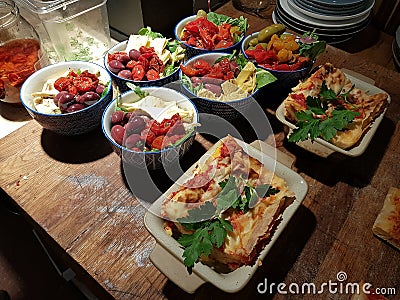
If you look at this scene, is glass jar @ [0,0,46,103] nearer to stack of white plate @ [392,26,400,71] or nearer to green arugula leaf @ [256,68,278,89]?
green arugula leaf @ [256,68,278,89]

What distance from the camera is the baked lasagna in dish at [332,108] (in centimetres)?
97

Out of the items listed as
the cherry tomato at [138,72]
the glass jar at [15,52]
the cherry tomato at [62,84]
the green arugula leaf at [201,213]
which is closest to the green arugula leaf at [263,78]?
the cherry tomato at [138,72]

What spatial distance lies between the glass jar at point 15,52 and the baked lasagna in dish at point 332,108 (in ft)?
2.75

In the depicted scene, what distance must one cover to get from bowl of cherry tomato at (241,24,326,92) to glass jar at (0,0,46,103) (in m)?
0.71

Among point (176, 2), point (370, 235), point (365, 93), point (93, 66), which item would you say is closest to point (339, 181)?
point (370, 235)

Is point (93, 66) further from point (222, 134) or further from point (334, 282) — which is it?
point (334, 282)

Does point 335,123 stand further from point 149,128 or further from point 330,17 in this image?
point 330,17

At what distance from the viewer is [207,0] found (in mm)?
1697

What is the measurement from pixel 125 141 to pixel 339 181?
24.3 inches

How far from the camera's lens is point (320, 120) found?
100 cm

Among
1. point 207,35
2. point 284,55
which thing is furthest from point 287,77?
point 207,35

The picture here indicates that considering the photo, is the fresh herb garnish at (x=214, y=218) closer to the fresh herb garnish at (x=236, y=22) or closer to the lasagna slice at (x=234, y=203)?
the lasagna slice at (x=234, y=203)

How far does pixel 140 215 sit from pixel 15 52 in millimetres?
729

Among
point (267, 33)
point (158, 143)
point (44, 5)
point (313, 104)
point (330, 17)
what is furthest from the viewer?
point (330, 17)
